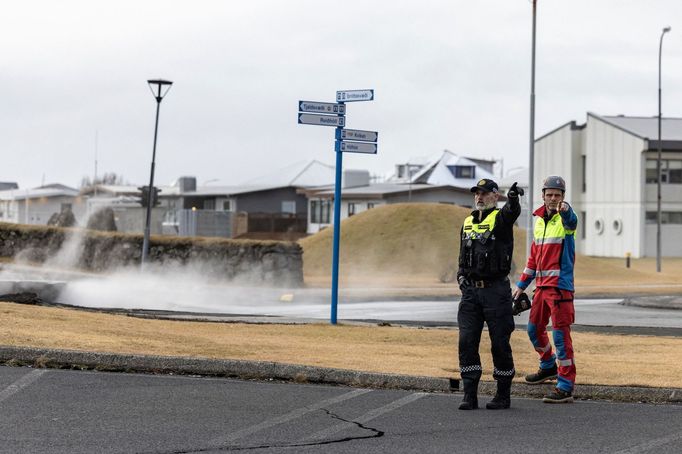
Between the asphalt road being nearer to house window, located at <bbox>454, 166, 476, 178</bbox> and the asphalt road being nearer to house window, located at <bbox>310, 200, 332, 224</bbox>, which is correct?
house window, located at <bbox>310, 200, 332, 224</bbox>

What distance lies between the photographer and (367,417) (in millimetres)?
8375

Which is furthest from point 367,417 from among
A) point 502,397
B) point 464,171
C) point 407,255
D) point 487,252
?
point 464,171

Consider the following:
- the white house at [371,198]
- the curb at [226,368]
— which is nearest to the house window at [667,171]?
the white house at [371,198]

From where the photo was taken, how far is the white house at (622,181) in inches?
2274

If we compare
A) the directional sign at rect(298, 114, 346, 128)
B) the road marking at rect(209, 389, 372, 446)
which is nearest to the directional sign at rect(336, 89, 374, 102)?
the directional sign at rect(298, 114, 346, 128)

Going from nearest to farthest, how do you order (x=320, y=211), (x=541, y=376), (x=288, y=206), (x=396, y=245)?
1. (x=541, y=376)
2. (x=396, y=245)
3. (x=320, y=211)
4. (x=288, y=206)

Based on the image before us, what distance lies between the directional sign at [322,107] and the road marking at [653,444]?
30.7ft

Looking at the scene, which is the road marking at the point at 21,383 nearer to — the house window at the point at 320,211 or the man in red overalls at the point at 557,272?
the man in red overalls at the point at 557,272

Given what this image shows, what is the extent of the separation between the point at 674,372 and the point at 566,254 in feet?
6.90

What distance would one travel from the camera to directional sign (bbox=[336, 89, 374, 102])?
1622 centimetres

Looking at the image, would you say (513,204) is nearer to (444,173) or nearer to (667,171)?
(667,171)

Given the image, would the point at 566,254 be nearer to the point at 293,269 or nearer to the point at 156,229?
the point at 293,269

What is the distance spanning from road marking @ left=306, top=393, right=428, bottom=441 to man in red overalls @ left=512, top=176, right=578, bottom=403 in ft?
3.72

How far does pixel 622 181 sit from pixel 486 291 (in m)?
51.6
